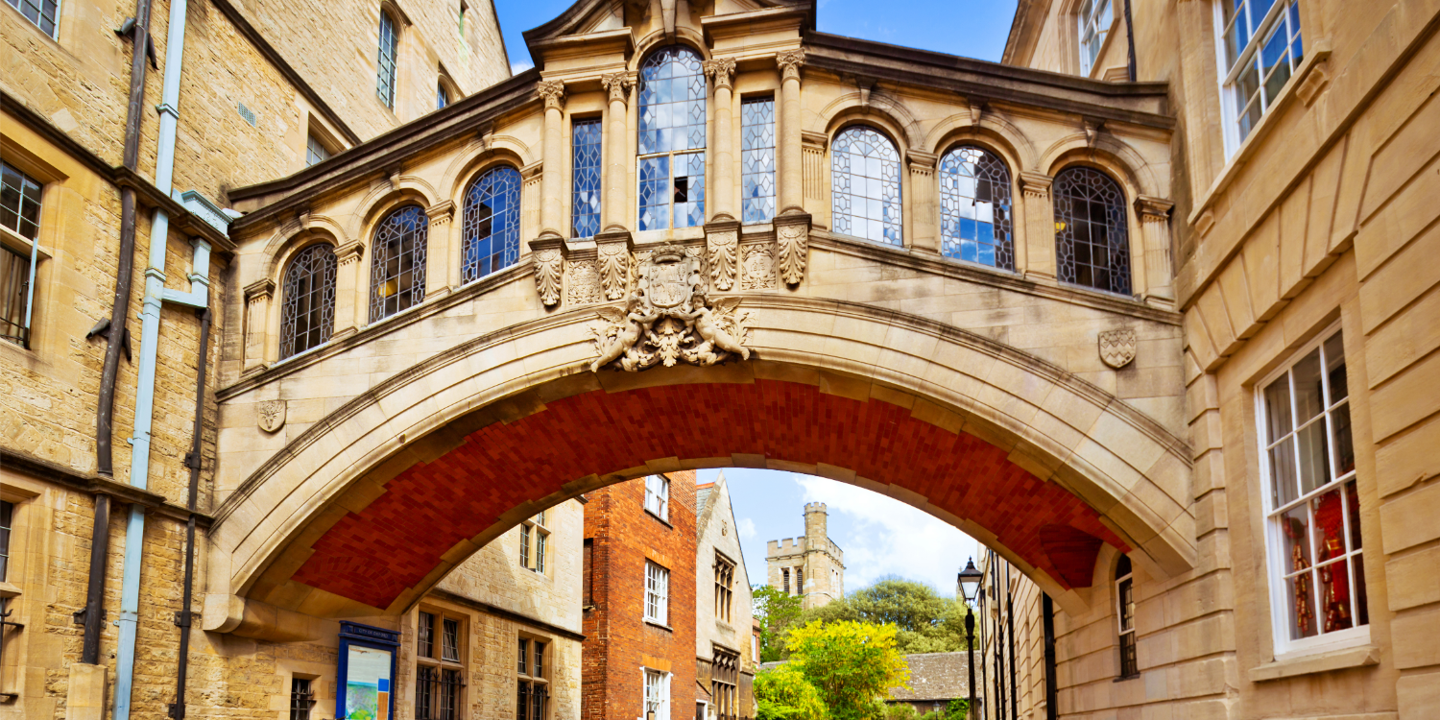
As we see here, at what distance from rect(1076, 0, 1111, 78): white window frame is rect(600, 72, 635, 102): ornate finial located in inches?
213

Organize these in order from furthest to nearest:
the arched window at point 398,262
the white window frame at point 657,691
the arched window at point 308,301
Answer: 1. the white window frame at point 657,691
2. the arched window at point 308,301
3. the arched window at point 398,262

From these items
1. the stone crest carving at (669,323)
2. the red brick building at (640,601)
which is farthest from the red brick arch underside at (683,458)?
the red brick building at (640,601)

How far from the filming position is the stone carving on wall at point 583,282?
1163 cm

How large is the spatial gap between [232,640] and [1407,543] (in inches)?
429

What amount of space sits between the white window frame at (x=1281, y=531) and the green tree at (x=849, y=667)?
113 ft

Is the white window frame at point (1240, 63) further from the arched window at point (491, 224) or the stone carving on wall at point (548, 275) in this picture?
the arched window at point (491, 224)

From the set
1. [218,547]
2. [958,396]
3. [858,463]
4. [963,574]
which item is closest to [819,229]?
[958,396]

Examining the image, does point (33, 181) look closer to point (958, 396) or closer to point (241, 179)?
point (241, 179)

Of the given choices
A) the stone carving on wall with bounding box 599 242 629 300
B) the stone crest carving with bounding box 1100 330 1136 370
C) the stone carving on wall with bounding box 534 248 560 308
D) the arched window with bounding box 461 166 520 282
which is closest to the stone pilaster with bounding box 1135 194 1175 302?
the stone crest carving with bounding box 1100 330 1136 370

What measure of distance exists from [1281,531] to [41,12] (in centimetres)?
1143

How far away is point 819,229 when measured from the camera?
11.3 meters

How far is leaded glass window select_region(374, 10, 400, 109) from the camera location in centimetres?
1867

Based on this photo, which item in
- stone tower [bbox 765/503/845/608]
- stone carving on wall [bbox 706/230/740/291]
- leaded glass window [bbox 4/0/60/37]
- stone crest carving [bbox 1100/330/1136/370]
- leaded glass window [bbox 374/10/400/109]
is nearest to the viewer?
stone crest carving [bbox 1100/330/1136/370]

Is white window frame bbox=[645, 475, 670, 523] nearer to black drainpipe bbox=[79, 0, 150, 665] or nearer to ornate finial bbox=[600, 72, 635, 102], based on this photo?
ornate finial bbox=[600, 72, 635, 102]
